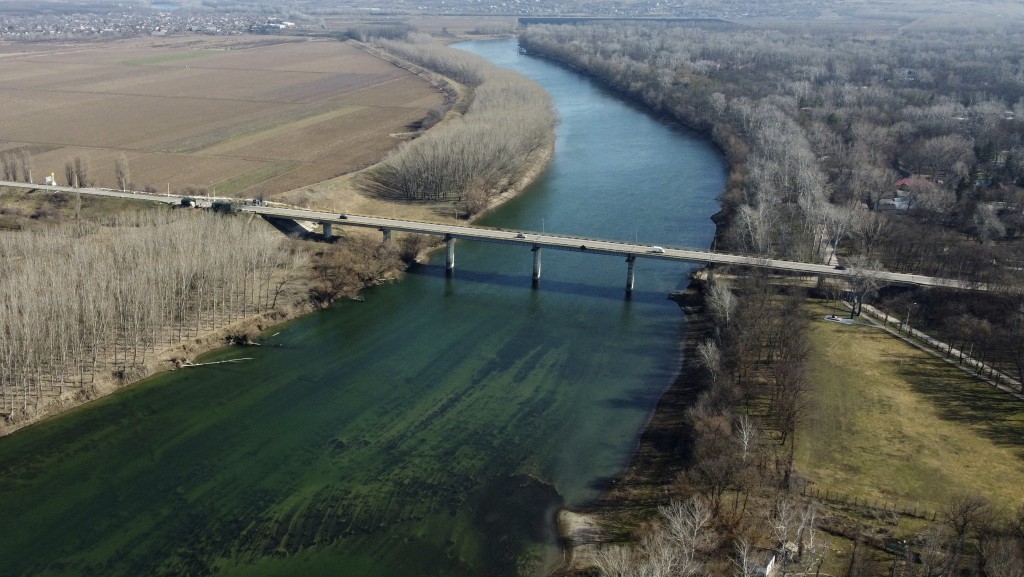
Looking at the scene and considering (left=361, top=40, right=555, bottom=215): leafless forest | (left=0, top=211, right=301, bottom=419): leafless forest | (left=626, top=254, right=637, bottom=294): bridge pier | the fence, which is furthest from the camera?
(left=361, top=40, right=555, bottom=215): leafless forest

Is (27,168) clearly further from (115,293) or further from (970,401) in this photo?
(970,401)

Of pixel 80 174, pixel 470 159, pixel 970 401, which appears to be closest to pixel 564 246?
pixel 470 159

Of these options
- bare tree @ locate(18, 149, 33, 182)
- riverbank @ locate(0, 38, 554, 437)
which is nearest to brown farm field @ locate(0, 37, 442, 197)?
bare tree @ locate(18, 149, 33, 182)

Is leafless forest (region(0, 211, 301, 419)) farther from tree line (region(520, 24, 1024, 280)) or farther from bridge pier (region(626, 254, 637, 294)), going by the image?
tree line (region(520, 24, 1024, 280))

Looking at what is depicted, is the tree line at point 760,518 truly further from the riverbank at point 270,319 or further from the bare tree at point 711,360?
the riverbank at point 270,319

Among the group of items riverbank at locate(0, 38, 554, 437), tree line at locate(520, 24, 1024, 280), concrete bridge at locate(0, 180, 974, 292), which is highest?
tree line at locate(520, 24, 1024, 280)
